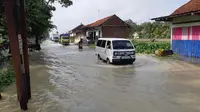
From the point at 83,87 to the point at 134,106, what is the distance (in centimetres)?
344

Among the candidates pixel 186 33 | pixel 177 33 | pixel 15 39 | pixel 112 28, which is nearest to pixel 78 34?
pixel 112 28

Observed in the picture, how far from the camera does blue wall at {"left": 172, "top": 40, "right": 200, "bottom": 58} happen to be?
20195 mm

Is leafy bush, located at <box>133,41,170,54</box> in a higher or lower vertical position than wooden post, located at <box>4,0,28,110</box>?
lower

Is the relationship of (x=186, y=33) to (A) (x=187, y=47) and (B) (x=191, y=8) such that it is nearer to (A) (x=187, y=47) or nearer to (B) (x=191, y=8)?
(A) (x=187, y=47)

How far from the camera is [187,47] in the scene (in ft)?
70.9

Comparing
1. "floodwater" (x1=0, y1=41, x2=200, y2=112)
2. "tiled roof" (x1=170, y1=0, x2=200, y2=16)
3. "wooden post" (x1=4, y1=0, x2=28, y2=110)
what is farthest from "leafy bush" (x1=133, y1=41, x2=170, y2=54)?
"wooden post" (x1=4, y1=0, x2=28, y2=110)

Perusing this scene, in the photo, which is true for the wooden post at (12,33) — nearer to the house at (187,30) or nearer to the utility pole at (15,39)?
the utility pole at (15,39)

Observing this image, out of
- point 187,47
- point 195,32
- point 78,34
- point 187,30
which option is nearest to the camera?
point 195,32

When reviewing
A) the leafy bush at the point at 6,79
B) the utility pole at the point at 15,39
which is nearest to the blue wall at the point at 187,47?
the leafy bush at the point at 6,79

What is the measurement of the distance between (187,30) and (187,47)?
142cm

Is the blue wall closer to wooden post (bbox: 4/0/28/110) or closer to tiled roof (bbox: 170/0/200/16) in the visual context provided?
tiled roof (bbox: 170/0/200/16)

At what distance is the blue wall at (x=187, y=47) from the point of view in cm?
2020

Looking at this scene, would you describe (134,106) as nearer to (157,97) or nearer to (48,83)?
(157,97)

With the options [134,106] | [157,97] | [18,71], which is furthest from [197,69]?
[18,71]
